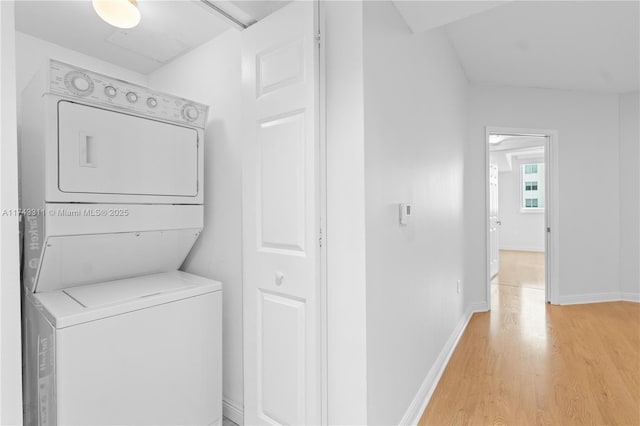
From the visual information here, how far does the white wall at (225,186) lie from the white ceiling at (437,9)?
0.91m

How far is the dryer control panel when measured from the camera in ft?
4.28

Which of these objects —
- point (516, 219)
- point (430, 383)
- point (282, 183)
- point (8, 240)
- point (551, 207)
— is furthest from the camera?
point (516, 219)

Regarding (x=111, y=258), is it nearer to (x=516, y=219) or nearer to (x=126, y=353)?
(x=126, y=353)

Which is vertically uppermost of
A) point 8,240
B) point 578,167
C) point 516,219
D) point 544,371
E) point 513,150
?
point 513,150

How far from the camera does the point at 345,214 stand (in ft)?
4.41

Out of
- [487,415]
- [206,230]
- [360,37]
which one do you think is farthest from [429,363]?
[360,37]

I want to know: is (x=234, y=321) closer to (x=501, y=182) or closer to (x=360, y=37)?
(x=360, y=37)

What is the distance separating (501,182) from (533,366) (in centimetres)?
699

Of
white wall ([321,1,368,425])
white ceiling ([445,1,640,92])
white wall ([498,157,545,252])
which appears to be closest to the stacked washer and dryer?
white wall ([321,1,368,425])

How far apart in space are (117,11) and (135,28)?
0.62 metres

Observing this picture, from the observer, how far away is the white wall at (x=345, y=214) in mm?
1300

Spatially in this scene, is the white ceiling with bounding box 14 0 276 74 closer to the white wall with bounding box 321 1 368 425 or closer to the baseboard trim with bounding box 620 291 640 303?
the white wall with bounding box 321 1 368 425

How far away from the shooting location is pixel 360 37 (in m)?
1.29

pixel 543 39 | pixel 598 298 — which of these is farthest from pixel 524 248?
pixel 543 39
